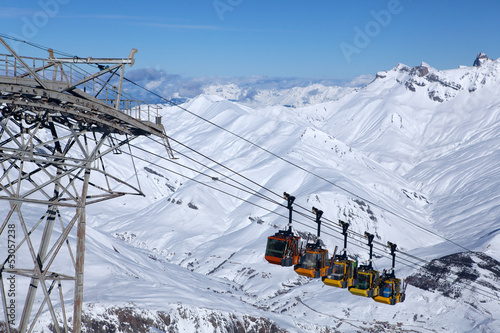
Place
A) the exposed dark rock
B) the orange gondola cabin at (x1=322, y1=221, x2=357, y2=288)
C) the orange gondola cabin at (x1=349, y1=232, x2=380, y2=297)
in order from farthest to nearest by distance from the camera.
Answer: the exposed dark rock
the orange gondola cabin at (x1=349, y1=232, x2=380, y2=297)
the orange gondola cabin at (x1=322, y1=221, x2=357, y2=288)

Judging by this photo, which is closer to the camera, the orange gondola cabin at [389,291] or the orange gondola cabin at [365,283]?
the orange gondola cabin at [365,283]

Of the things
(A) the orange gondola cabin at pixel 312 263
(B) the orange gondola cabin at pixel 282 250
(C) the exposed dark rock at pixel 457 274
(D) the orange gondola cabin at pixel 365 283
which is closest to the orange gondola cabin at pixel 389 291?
(D) the orange gondola cabin at pixel 365 283

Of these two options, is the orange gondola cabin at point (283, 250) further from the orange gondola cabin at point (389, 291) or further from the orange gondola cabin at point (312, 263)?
the orange gondola cabin at point (389, 291)

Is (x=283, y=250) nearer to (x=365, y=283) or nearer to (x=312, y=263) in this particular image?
(x=312, y=263)

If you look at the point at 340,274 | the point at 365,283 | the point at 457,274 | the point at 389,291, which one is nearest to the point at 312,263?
the point at 340,274

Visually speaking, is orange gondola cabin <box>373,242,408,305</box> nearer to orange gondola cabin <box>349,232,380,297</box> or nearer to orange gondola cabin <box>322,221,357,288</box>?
orange gondola cabin <box>349,232,380,297</box>

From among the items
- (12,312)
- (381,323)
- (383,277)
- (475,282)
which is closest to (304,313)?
(381,323)

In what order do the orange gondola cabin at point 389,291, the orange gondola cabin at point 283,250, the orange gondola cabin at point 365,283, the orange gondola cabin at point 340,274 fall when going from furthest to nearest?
the orange gondola cabin at point 389,291 → the orange gondola cabin at point 365,283 → the orange gondola cabin at point 340,274 → the orange gondola cabin at point 283,250

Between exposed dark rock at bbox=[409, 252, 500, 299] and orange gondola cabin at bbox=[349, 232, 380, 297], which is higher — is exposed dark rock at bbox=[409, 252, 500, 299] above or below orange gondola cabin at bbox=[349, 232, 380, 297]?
above

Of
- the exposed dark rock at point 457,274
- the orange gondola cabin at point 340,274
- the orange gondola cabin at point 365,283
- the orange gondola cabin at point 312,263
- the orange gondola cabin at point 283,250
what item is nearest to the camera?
the orange gondola cabin at point 283,250

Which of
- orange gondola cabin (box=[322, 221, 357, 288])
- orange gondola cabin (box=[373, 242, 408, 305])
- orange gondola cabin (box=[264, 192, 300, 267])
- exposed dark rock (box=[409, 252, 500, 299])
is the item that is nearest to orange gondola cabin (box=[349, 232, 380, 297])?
orange gondola cabin (box=[322, 221, 357, 288])

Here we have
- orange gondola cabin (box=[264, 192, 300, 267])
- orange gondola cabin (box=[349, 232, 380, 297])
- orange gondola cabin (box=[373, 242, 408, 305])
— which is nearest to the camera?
orange gondola cabin (box=[264, 192, 300, 267])

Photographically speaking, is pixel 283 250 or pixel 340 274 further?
pixel 340 274

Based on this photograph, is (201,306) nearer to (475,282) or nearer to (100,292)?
(100,292)
